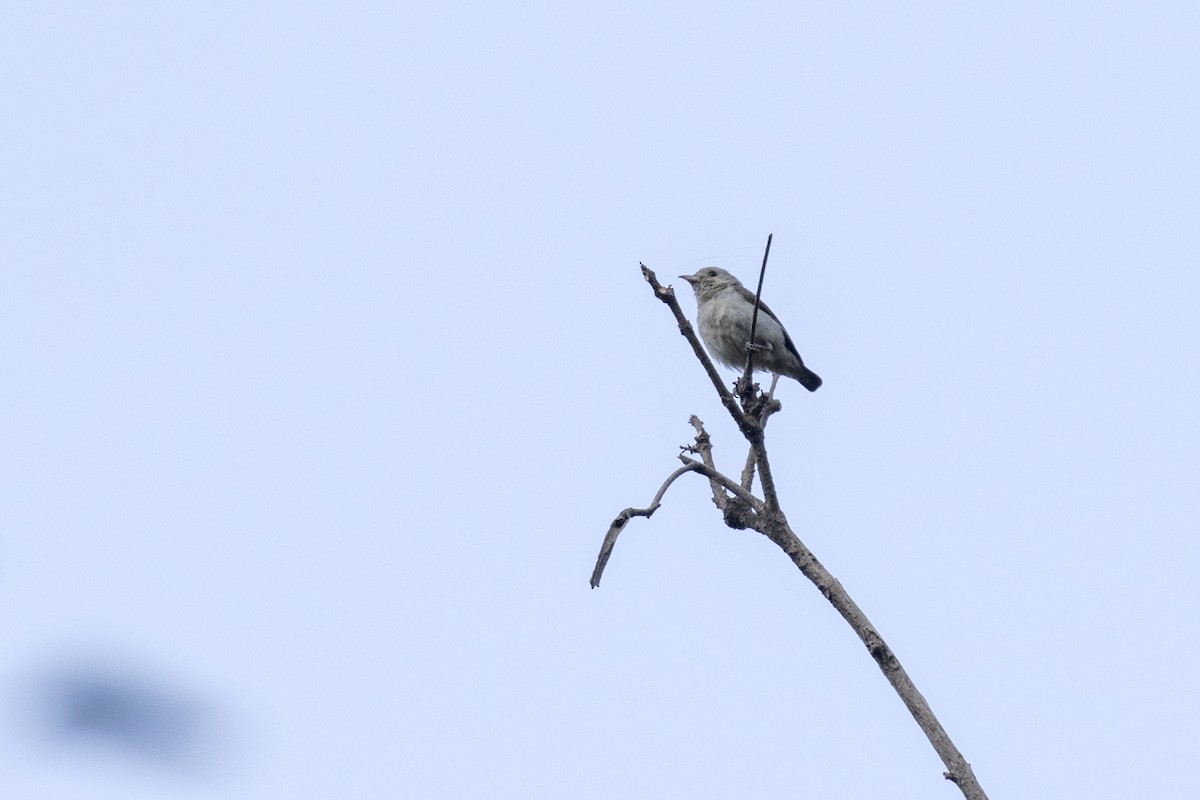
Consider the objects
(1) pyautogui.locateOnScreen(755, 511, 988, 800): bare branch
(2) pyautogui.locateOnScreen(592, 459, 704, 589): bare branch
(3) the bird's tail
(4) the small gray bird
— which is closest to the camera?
(1) pyautogui.locateOnScreen(755, 511, 988, 800): bare branch

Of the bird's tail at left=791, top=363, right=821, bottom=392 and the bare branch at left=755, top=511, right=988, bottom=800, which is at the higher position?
the bird's tail at left=791, top=363, right=821, bottom=392

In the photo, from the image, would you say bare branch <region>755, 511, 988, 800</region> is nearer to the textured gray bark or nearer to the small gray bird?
the textured gray bark

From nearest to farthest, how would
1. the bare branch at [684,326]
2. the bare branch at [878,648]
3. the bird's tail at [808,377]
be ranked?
the bare branch at [878,648]
the bare branch at [684,326]
the bird's tail at [808,377]

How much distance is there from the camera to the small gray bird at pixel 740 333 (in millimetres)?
10664

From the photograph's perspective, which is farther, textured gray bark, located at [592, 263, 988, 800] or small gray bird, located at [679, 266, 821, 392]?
small gray bird, located at [679, 266, 821, 392]

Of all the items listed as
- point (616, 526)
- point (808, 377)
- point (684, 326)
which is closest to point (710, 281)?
point (808, 377)

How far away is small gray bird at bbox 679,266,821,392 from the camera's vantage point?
35.0 ft

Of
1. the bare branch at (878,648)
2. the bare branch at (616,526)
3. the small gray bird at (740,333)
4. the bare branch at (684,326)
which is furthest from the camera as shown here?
the small gray bird at (740,333)

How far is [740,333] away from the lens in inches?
419

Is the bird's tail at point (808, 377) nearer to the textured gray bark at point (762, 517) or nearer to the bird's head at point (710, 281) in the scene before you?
the bird's head at point (710, 281)

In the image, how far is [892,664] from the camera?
4797 millimetres

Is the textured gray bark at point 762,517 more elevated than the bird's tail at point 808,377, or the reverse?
the bird's tail at point 808,377

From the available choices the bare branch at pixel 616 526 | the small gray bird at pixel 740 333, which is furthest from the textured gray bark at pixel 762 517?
the small gray bird at pixel 740 333

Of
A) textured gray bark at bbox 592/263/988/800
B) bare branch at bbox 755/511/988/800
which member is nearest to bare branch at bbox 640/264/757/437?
textured gray bark at bbox 592/263/988/800
